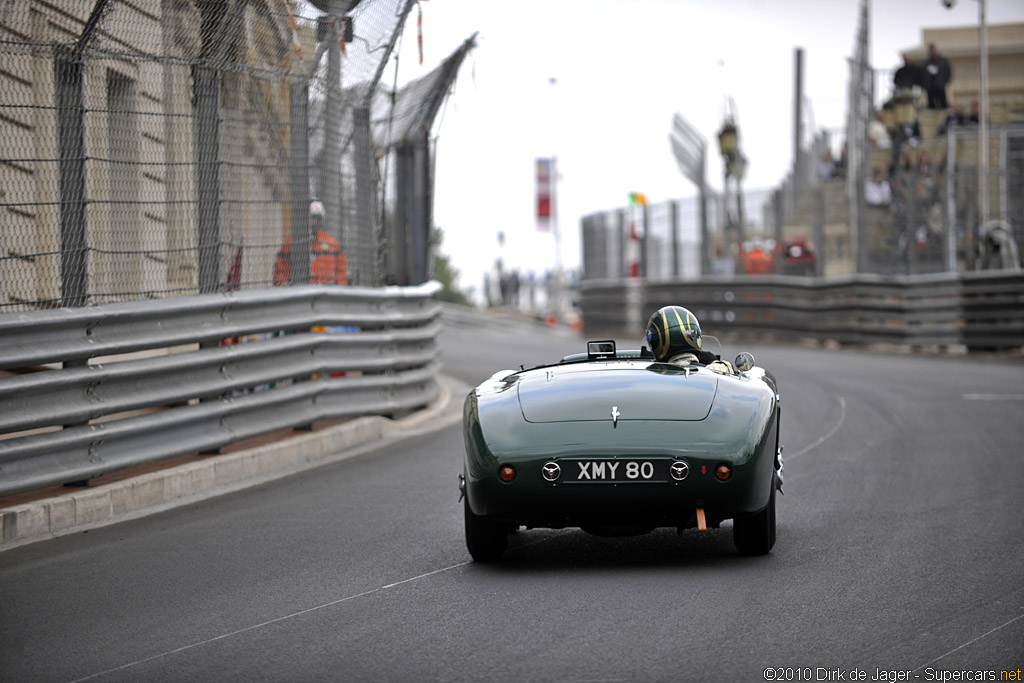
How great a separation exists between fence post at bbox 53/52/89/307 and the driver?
320cm

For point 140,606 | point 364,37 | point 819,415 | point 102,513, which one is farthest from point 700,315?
point 140,606

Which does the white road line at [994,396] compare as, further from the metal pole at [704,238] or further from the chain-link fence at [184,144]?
the metal pole at [704,238]

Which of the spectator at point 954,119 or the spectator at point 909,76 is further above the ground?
the spectator at point 909,76

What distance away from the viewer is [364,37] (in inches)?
424

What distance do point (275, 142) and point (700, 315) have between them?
55.7 feet

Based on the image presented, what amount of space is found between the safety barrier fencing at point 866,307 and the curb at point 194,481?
11935mm

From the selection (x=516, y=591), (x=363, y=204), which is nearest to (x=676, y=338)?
(x=516, y=591)

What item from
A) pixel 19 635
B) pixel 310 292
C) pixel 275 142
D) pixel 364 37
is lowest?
pixel 19 635

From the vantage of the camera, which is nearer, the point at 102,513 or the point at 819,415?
the point at 102,513

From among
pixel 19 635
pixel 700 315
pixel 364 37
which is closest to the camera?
pixel 19 635

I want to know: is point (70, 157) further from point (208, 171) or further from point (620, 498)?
point (620, 498)

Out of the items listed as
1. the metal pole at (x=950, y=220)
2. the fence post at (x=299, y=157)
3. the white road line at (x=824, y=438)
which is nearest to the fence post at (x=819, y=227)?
the metal pole at (x=950, y=220)

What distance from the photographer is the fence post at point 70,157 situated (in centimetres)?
766

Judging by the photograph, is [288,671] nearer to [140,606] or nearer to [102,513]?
[140,606]
